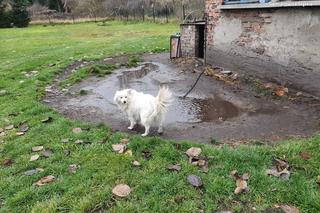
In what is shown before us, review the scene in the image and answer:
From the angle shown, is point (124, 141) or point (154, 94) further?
point (154, 94)

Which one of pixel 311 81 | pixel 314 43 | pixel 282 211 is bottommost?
A: pixel 282 211

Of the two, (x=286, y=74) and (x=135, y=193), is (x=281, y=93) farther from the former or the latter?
(x=135, y=193)

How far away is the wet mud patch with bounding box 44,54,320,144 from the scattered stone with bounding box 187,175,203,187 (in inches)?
45.2

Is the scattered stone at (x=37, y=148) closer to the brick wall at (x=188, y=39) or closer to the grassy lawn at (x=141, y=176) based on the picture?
the grassy lawn at (x=141, y=176)

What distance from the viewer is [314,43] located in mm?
6809

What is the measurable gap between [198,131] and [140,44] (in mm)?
10622

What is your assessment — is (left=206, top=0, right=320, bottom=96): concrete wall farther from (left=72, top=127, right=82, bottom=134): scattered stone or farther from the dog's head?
(left=72, top=127, right=82, bottom=134): scattered stone

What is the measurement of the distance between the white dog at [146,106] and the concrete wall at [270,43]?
324 centimetres

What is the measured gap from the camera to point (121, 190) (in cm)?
391

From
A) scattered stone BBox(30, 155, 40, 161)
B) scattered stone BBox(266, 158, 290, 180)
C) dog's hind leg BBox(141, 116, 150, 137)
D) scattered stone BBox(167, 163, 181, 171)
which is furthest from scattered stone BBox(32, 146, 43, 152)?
scattered stone BBox(266, 158, 290, 180)

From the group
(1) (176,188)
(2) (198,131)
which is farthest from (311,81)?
(1) (176,188)

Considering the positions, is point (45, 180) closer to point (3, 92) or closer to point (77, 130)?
point (77, 130)

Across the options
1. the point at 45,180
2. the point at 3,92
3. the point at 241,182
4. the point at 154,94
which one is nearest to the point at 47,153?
the point at 45,180

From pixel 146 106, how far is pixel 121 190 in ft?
5.44
